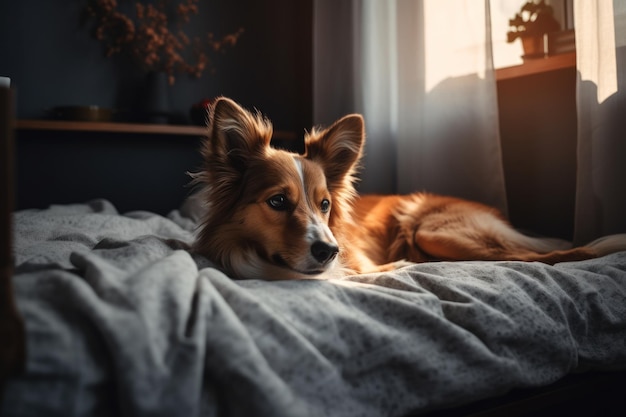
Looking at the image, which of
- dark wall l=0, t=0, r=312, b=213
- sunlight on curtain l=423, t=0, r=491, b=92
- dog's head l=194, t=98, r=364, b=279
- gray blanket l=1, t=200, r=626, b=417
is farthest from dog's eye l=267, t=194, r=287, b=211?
dark wall l=0, t=0, r=312, b=213

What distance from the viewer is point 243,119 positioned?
1764 millimetres

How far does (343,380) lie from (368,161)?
2.47 m

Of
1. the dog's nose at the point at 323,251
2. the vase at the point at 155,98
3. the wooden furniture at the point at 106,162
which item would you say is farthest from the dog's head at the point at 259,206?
the vase at the point at 155,98

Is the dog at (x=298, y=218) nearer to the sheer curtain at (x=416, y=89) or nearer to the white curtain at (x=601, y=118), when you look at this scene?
the white curtain at (x=601, y=118)

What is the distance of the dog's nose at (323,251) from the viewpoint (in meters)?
1.51

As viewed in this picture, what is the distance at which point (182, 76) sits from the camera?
4152 mm

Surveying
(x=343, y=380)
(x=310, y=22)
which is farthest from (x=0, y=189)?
(x=310, y=22)

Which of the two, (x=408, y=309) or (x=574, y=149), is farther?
(x=574, y=149)

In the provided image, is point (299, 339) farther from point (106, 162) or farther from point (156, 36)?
point (156, 36)

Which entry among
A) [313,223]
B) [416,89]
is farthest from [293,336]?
[416,89]

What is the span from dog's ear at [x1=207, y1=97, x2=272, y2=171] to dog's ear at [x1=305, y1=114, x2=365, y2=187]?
23cm

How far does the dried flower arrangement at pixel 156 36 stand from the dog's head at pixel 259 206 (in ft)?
7.97

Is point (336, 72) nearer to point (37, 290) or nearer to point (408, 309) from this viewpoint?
point (408, 309)

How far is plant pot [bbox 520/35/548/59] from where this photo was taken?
2613mm
